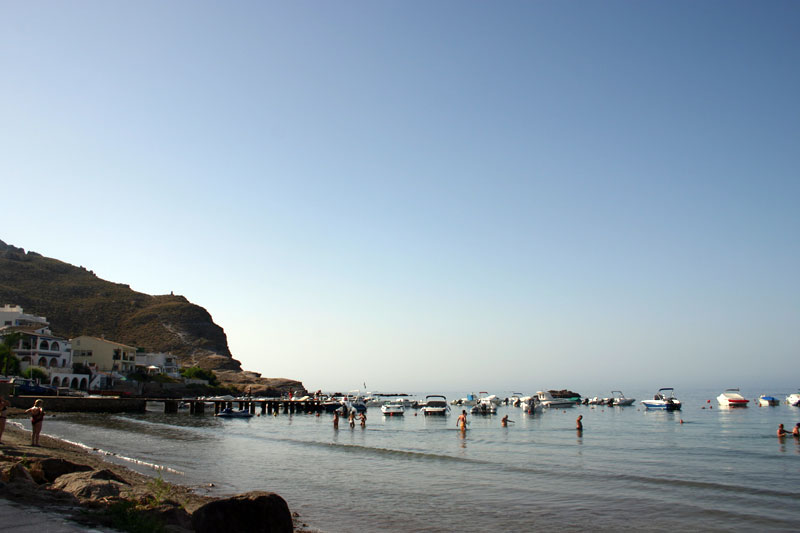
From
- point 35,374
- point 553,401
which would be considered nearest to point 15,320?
point 35,374

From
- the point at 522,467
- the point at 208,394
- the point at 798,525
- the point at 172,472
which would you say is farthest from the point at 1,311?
the point at 798,525

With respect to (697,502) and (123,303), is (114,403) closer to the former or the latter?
(697,502)

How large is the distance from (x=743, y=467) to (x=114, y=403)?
2609 inches

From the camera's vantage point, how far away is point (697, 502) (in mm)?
23125

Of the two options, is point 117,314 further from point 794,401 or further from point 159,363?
point 794,401

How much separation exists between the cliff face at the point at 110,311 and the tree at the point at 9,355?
55.3 metres

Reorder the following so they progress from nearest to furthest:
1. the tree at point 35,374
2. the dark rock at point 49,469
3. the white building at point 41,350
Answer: the dark rock at point 49,469, the tree at point 35,374, the white building at point 41,350

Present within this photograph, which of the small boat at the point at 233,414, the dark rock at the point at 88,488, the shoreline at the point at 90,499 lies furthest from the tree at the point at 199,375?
the dark rock at the point at 88,488

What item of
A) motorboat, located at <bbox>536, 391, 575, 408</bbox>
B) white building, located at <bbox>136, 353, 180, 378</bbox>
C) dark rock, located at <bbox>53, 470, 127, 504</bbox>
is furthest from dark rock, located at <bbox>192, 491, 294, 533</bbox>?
white building, located at <bbox>136, 353, 180, 378</bbox>

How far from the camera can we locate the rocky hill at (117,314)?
142 metres

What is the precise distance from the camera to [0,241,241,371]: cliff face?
143 m

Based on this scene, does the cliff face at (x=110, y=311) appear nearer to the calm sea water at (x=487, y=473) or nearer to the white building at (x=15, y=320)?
the white building at (x=15, y=320)

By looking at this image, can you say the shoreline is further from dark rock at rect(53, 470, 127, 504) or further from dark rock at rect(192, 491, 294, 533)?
dark rock at rect(192, 491, 294, 533)

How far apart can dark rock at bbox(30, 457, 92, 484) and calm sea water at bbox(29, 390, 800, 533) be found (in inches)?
255
